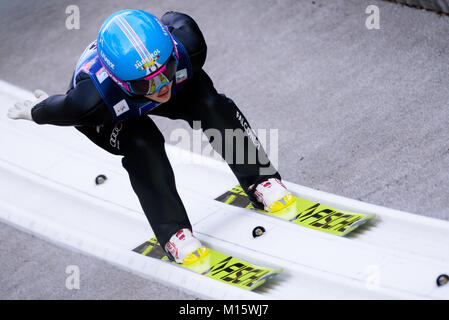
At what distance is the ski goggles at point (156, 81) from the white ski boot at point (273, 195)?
691 mm

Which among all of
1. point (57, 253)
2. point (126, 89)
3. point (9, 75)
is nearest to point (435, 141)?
point (126, 89)

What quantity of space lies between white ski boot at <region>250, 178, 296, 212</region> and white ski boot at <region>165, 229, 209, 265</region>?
0.35m

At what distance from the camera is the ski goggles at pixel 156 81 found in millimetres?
2320

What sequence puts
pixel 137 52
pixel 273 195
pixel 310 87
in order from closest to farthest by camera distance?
pixel 137 52 → pixel 273 195 → pixel 310 87

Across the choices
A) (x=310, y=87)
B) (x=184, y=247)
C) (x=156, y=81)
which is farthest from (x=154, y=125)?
(x=310, y=87)

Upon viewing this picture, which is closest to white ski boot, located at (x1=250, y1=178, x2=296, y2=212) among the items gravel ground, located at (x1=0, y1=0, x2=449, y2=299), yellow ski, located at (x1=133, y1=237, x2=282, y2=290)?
yellow ski, located at (x1=133, y1=237, x2=282, y2=290)

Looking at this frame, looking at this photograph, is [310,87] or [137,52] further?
[310,87]

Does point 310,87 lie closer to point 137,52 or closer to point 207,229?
point 207,229

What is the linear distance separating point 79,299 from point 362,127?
1702 millimetres

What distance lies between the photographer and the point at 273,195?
283 cm

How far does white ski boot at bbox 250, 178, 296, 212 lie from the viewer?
Result: 282 cm

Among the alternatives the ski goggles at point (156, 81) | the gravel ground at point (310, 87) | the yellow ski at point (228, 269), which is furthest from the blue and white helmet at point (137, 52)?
the gravel ground at point (310, 87)

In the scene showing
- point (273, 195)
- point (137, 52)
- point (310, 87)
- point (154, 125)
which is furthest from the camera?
point (310, 87)

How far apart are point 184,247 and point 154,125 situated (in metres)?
0.49
